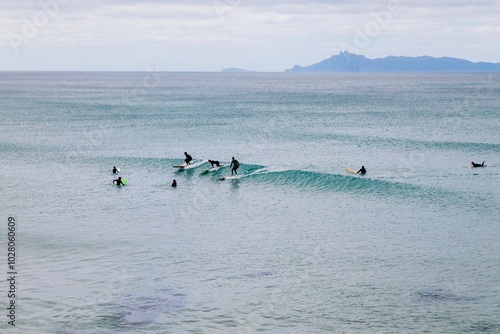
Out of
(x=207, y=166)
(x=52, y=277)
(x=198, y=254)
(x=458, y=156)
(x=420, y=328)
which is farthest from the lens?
(x=458, y=156)

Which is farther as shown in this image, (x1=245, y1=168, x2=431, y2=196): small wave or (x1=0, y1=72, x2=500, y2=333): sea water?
(x1=245, y1=168, x2=431, y2=196): small wave

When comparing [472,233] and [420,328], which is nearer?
[420,328]

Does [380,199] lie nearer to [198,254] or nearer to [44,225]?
[198,254]

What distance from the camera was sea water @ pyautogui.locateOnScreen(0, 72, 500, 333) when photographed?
1086 inches

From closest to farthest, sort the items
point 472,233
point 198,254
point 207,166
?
point 198,254 < point 472,233 < point 207,166

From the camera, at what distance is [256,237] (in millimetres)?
39156

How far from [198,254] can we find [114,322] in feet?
32.4

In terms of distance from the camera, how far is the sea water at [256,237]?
1086 inches

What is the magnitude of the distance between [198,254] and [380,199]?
19.1 meters

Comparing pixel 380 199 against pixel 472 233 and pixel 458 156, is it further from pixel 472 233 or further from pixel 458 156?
pixel 458 156

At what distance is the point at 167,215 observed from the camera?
44844 millimetres

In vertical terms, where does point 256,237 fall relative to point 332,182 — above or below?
below

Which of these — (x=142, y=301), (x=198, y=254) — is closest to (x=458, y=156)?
(x=198, y=254)

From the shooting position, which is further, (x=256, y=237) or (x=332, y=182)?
(x=332, y=182)
